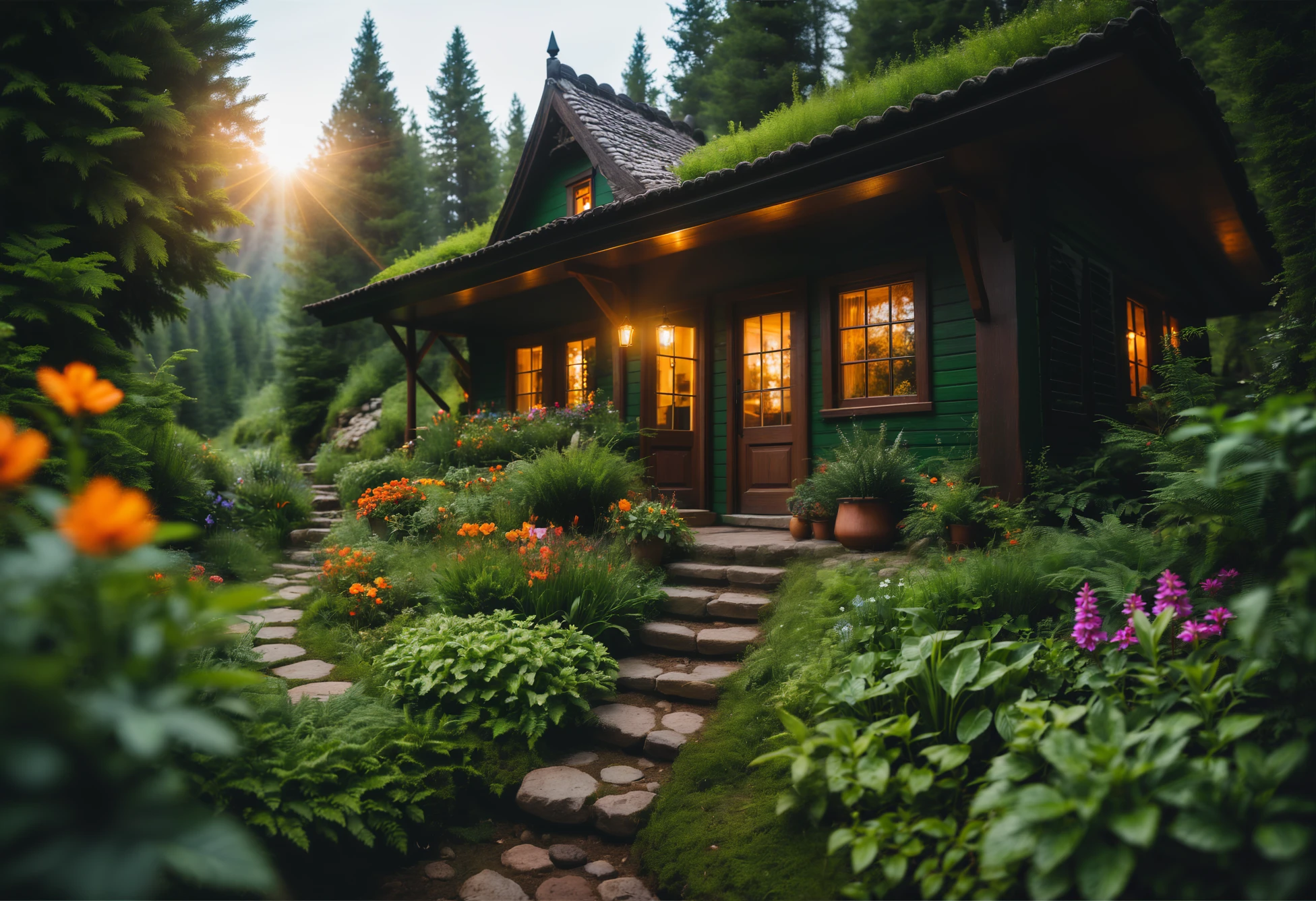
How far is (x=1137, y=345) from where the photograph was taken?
7.57m

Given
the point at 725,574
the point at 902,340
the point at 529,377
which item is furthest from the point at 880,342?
the point at 529,377

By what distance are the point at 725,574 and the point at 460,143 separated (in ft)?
89.4

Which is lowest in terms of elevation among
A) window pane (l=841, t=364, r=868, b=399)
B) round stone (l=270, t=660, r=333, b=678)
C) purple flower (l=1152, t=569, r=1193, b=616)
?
round stone (l=270, t=660, r=333, b=678)

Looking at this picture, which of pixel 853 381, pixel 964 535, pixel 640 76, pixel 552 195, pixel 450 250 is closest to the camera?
pixel 964 535

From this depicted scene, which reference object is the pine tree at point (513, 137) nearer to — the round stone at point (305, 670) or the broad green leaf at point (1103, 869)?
the round stone at point (305, 670)

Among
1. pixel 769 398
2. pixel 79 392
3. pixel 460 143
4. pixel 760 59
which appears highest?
pixel 460 143

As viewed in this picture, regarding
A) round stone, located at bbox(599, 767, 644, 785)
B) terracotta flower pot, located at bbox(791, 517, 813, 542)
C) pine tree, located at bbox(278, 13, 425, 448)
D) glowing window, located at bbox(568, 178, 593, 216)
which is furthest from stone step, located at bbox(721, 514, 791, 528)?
pine tree, located at bbox(278, 13, 425, 448)

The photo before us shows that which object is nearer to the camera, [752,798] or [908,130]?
[752,798]

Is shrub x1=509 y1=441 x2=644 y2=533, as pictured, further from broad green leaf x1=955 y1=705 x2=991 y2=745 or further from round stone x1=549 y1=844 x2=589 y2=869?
broad green leaf x1=955 y1=705 x2=991 y2=745

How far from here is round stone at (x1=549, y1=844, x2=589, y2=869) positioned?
252 cm

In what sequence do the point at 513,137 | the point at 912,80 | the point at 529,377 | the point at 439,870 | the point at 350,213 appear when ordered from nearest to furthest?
the point at 439,870 < the point at 912,80 < the point at 529,377 < the point at 350,213 < the point at 513,137

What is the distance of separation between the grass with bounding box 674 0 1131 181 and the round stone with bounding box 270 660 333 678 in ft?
17.4

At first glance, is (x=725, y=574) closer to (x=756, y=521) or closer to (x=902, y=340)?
(x=756, y=521)

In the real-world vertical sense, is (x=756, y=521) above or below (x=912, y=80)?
below
